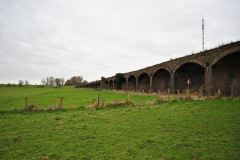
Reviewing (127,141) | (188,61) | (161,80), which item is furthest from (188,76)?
(127,141)

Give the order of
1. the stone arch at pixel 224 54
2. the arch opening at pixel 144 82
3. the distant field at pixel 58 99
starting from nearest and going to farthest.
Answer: the distant field at pixel 58 99, the stone arch at pixel 224 54, the arch opening at pixel 144 82

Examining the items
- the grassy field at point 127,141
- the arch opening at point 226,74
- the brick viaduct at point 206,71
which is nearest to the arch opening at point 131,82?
the brick viaduct at point 206,71

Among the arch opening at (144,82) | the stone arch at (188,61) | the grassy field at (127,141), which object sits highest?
the stone arch at (188,61)

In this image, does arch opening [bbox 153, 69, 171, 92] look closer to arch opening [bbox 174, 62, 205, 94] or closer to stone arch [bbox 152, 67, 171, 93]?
stone arch [bbox 152, 67, 171, 93]

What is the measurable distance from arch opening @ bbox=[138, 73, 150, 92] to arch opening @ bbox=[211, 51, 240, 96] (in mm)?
12728

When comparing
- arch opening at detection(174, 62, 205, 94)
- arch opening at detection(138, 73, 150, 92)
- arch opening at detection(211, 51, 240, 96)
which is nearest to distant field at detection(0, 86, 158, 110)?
arch opening at detection(174, 62, 205, 94)

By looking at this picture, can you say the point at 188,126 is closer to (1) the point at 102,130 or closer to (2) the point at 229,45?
(1) the point at 102,130

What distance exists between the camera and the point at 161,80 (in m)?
22.5

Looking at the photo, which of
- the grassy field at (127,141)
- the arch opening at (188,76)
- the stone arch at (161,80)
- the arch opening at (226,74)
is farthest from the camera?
the stone arch at (161,80)

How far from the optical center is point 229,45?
476 inches

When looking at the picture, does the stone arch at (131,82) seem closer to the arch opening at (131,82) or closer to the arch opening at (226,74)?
the arch opening at (131,82)

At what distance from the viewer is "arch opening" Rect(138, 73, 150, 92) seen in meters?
26.2

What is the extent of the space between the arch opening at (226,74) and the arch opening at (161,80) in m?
8.10

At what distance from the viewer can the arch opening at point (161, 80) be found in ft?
72.5
